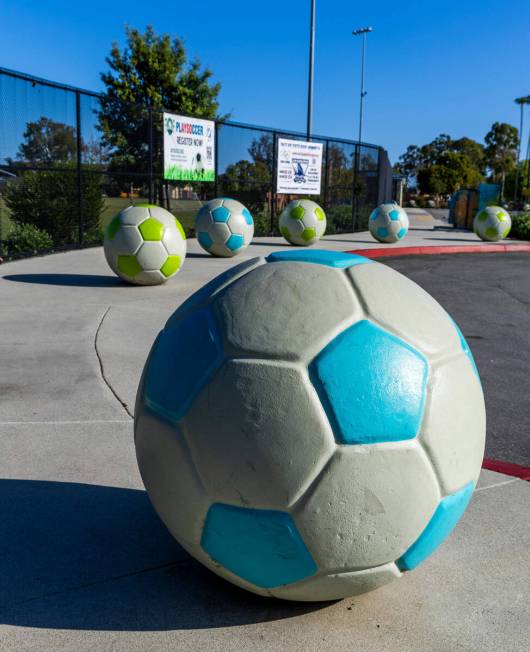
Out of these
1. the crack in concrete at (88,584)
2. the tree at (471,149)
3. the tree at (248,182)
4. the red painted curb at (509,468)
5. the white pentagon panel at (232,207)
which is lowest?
the crack in concrete at (88,584)

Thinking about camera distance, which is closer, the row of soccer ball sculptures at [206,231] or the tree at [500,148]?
the row of soccer ball sculptures at [206,231]

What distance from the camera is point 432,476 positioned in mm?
2070

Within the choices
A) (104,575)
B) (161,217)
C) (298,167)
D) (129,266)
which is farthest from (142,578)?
(298,167)

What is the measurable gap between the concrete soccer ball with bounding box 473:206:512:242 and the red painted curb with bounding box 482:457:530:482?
18819 millimetres

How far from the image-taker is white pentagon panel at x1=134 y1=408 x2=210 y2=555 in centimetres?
211

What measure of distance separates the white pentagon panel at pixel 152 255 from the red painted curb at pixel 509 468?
6236 millimetres

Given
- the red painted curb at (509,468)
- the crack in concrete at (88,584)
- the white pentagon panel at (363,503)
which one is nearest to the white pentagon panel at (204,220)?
the red painted curb at (509,468)

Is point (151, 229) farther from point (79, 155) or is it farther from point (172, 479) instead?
point (172, 479)

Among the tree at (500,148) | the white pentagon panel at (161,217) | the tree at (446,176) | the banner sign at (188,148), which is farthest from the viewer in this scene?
the tree at (500,148)

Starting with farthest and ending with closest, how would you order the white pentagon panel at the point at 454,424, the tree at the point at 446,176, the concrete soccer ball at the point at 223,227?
1. the tree at the point at 446,176
2. the concrete soccer ball at the point at 223,227
3. the white pentagon panel at the point at 454,424

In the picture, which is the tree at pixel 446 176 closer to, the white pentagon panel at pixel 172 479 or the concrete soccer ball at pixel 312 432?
the concrete soccer ball at pixel 312 432

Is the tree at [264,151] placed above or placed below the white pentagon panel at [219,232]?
above

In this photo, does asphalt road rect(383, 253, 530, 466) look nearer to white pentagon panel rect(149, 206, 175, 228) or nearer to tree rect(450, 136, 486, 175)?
white pentagon panel rect(149, 206, 175, 228)

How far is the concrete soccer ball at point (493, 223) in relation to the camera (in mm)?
20922
